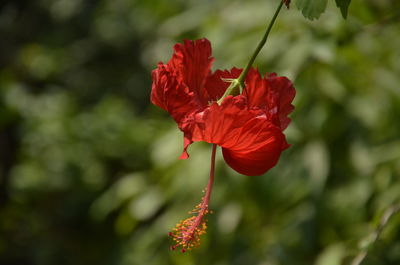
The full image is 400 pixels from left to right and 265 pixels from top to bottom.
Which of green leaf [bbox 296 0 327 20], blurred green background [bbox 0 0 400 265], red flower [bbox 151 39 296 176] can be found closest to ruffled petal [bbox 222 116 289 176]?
red flower [bbox 151 39 296 176]

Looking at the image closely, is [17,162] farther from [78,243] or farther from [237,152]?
[237,152]

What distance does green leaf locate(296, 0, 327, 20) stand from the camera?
0.75m

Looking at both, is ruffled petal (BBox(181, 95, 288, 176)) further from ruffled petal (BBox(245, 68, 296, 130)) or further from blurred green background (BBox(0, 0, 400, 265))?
blurred green background (BBox(0, 0, 400, 265))

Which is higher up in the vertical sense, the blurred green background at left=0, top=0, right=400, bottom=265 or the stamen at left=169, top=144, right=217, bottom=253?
the blurred green background at left=0, top=0, right=400, bottom=265

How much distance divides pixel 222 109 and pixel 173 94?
0.24 ft

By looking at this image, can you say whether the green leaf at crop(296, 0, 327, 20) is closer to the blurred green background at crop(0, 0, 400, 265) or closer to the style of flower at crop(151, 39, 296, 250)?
the style of flower at crop(151, 39, 296, 250)

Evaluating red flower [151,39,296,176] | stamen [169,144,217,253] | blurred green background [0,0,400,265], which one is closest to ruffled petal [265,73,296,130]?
red flower [151,39,296,176]

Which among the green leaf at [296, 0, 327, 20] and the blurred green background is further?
the blurred green background

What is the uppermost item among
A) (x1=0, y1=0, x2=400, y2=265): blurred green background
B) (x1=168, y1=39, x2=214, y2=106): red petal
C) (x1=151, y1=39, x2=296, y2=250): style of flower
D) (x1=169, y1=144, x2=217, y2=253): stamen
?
(x1=0, y1=0, x2=400, y2=265): blurred green background

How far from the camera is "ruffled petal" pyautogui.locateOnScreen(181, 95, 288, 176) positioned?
0.75 meters

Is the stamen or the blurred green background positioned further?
the blurred green background

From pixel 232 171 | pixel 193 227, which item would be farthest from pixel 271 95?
pixel 232 171

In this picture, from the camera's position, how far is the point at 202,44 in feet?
2.77

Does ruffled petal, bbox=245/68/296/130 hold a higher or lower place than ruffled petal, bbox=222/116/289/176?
higher
